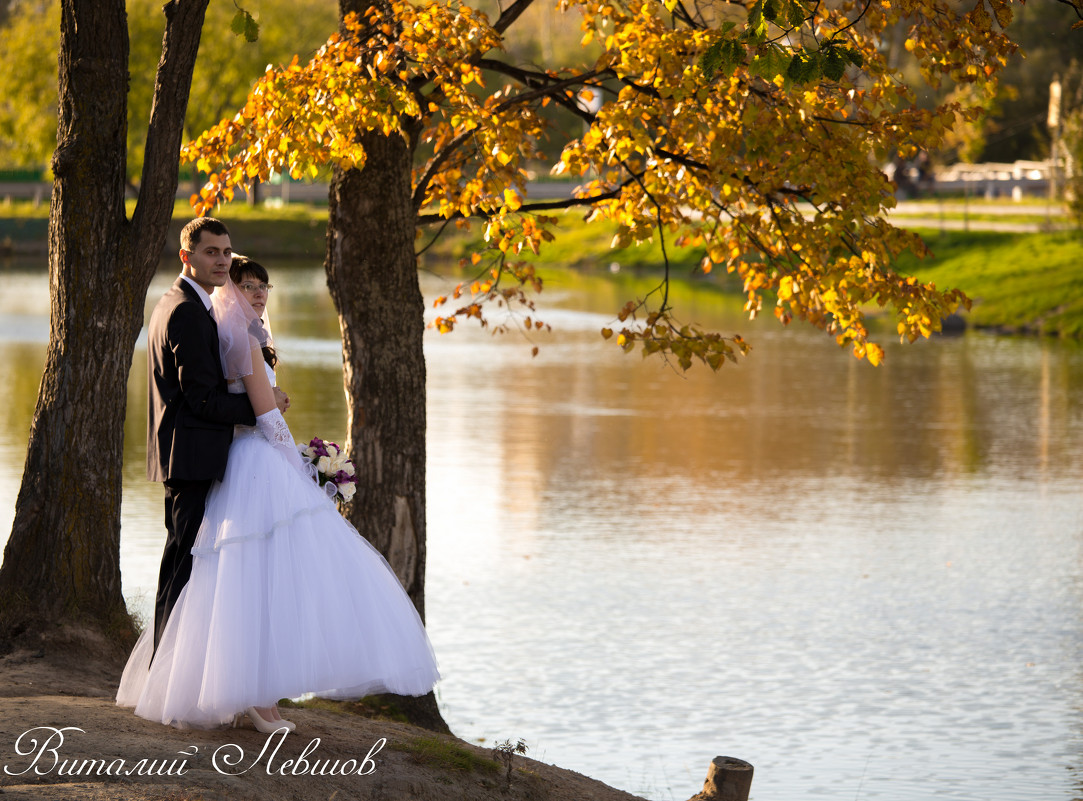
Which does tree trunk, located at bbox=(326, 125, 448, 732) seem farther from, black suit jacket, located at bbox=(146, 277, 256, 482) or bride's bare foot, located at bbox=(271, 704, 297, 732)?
black suit jacket, located at bbox=(146, 277, 256, 482)

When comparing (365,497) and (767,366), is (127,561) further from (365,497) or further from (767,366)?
(767,366)

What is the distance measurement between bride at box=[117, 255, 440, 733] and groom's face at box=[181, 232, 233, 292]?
4.3 inches

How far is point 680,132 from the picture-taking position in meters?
9.20

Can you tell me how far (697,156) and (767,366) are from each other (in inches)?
736

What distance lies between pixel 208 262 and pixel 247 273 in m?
0.23

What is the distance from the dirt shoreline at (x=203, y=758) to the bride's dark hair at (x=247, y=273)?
155cm

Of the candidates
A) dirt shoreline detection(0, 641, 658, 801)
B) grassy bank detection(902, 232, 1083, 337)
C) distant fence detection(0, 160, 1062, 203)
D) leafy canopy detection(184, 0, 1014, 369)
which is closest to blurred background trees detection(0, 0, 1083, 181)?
distant fence detection(0, 160, 1062, 203)

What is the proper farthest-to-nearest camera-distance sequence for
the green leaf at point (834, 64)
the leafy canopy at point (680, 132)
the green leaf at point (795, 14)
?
the leafy canopy at point (680, 132), the green leaf at point (795, 14), the green leaf at point (834, 64)

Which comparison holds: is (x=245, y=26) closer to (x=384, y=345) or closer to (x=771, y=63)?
(x=384, y=345)

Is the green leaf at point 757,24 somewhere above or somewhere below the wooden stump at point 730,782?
above

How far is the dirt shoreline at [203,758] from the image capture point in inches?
216

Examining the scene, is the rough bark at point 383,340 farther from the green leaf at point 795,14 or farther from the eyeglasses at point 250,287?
the green leaf at point 795,14

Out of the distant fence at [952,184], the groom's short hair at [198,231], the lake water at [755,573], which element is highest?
the distant fence at [952,184]

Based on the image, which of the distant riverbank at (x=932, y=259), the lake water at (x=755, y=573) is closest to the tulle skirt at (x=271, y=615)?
the lake water at (x=755, y=573)
